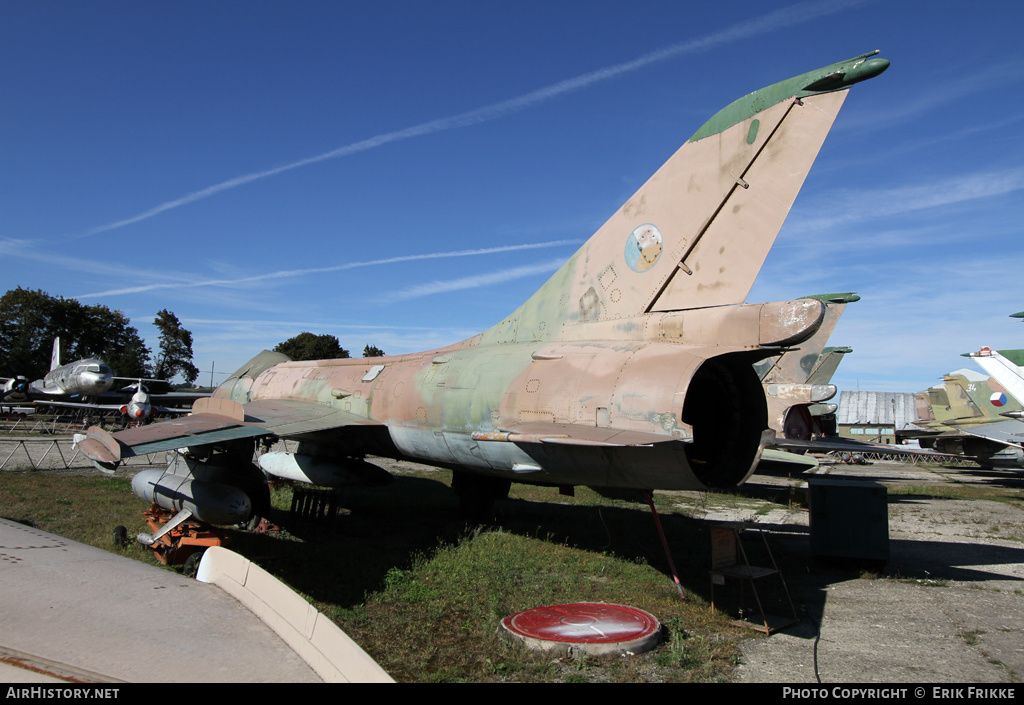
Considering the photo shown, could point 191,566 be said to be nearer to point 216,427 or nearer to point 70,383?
point 216,427

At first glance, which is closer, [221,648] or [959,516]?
[221,648]

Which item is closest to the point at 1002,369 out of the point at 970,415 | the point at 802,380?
the point at 802,380

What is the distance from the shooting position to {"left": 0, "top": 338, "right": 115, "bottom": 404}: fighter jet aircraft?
29.2 meters

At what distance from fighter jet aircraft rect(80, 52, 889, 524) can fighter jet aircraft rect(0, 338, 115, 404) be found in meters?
25.5

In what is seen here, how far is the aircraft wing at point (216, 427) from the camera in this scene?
21.6 ft

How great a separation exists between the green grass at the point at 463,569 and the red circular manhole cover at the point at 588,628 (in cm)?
9

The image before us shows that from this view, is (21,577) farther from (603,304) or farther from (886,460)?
(886,460)

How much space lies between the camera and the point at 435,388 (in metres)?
8.23

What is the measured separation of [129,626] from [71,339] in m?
59.3

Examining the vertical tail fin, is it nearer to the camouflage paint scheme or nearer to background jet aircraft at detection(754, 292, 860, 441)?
background jet aircraft at detection(754, 292, 860, 441)

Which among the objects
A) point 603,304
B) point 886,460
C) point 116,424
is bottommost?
point 886,460
